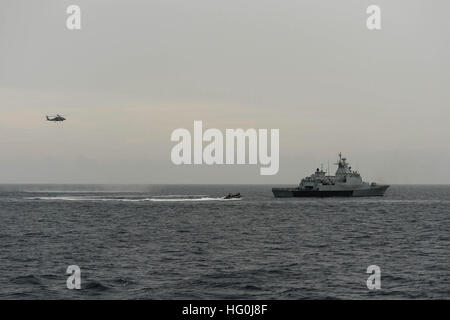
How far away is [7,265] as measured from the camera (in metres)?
36.2

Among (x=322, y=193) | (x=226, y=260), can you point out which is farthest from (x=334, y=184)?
(x=226, y=260)

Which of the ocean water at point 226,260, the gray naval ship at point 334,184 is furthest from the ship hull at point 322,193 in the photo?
the ocean water at point 226,260

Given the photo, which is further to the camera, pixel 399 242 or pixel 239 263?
pixel 399 242

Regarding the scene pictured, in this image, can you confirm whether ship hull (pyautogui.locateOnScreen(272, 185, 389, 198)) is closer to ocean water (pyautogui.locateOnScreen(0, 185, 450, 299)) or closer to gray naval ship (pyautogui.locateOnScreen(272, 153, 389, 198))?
gray naval ship (pyautogui.locateOnScreen(272, 153, 389, 198))

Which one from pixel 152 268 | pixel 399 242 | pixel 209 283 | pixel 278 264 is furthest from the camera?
pixel 399 242

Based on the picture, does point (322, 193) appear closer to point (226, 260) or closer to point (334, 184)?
point (334, 184)

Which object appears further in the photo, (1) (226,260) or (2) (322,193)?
(2) (322,193)

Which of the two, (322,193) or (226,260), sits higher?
(322,193)

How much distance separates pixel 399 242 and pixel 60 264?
3181cm

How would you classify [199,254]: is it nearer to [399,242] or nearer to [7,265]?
[7,265]

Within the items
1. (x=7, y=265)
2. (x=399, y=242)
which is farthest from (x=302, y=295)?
(x=399, y=242)

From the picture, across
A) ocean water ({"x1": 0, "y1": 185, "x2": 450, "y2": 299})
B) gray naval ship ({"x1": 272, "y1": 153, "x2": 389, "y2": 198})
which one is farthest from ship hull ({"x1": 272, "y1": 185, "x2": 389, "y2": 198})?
ocean water ({"x1": 0, "y1": 185, "x2": 450, "y2": 299})
